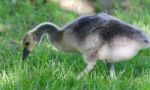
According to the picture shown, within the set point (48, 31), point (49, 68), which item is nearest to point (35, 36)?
point (48, 31)

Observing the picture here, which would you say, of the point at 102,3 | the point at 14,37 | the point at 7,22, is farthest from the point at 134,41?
the point at 102,3

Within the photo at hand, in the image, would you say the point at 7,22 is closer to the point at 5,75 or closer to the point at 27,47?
the point at 27,47

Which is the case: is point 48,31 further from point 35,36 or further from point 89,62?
point 89,62

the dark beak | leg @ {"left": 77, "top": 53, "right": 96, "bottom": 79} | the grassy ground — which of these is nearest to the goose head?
the dark beak

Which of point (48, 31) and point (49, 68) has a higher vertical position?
point (48, 31)

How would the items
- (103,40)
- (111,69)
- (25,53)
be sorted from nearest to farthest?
(103,40) → (111,69) → (25,53)

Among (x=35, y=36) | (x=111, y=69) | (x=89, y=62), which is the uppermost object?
(x=35, y=36)

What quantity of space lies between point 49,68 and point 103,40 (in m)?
0.66

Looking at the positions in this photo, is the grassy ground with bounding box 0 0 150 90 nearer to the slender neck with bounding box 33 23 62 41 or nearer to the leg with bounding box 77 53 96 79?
the leg with bounding box 77 53 96 79

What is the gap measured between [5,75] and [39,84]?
0.37 metres

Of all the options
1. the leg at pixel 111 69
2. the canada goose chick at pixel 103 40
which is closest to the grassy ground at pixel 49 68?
the leg at pixel 111 69

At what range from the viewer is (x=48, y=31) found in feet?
19.3

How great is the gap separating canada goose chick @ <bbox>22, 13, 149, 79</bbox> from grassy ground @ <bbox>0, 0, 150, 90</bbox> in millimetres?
211

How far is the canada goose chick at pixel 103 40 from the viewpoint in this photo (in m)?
5.34
